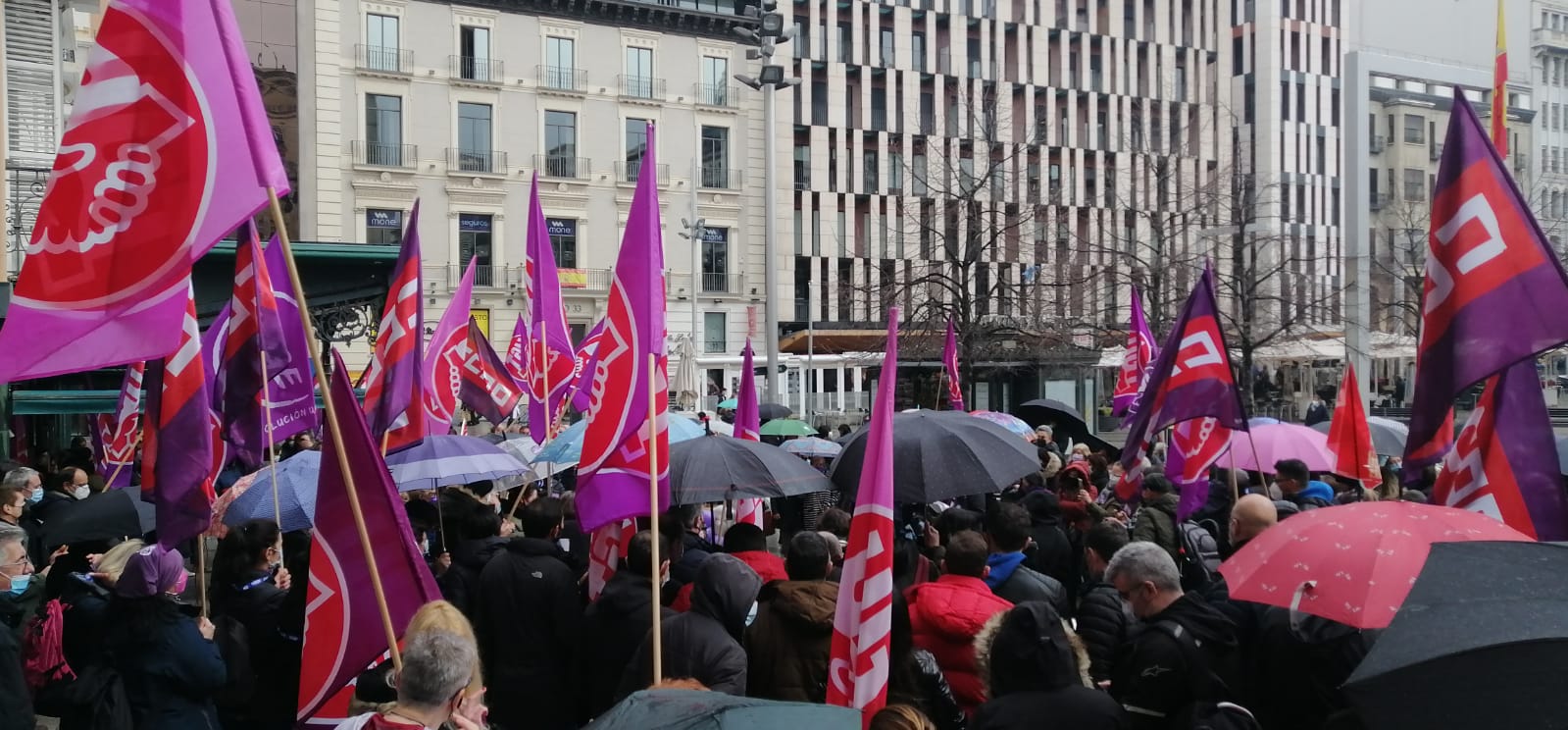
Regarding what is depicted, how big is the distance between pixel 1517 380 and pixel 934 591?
2.39 metres

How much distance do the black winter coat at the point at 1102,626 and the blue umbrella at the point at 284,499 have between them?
14.7ft

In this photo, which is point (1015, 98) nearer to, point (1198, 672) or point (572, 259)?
point (572, 259)

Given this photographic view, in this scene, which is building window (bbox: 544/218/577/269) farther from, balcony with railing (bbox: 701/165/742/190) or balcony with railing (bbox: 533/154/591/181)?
balcony with railing (bbox: 701/165/742/190)

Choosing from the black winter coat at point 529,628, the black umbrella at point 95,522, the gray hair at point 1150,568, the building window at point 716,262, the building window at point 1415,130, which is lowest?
the black winter coat at point 529,628

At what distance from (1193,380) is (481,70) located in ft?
130

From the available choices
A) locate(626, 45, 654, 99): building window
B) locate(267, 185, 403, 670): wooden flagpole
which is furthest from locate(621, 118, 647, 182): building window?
locate(267, 185, 403, 670): wooden flagpole

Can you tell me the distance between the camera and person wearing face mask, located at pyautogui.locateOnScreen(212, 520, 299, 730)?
17.4ft

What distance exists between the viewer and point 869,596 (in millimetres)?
4418

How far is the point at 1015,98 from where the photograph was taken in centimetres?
5950

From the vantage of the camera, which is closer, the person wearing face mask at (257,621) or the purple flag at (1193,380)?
the person wearing face mask at (257,621)

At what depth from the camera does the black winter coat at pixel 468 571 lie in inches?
243

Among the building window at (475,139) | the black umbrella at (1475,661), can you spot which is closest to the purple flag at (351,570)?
the black umbrella at (1475,661)

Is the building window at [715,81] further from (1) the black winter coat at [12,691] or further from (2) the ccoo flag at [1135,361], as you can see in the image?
(1) the black winter coat at [12,691]

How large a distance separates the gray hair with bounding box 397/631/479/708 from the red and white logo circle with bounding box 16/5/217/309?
1549 mm
